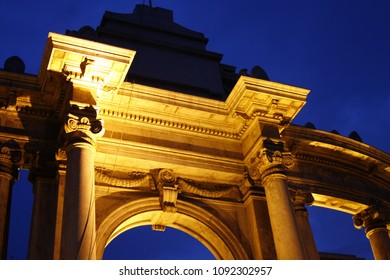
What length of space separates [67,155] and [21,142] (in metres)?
2.53

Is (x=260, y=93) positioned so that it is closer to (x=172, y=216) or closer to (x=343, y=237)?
(x=172, y=216)

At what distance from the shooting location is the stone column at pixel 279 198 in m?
16.4

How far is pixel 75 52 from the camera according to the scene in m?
16.0

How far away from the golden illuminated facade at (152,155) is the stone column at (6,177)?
Result: 0.04 meters

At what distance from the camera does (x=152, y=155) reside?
1830 centimetres

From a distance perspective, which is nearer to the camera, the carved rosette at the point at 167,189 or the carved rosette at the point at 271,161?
the carved rosette at the point at 271,161

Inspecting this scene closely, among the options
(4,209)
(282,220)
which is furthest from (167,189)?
(4,209)

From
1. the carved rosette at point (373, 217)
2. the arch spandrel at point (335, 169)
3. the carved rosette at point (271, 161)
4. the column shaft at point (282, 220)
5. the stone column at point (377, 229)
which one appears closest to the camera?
the column shaft at point (282, 220)

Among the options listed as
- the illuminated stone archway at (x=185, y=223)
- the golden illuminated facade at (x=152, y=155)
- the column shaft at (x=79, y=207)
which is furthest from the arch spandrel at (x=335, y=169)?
the column shaft at (x=79, y=207)

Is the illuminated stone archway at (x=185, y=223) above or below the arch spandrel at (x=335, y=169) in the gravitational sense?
below

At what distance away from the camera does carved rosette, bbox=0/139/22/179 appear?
53.6 ft

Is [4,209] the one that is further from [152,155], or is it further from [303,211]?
[303,211]

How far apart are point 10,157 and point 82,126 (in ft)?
8.77

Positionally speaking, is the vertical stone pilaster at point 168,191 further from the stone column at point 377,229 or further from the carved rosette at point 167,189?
the stone column at point 377,229
